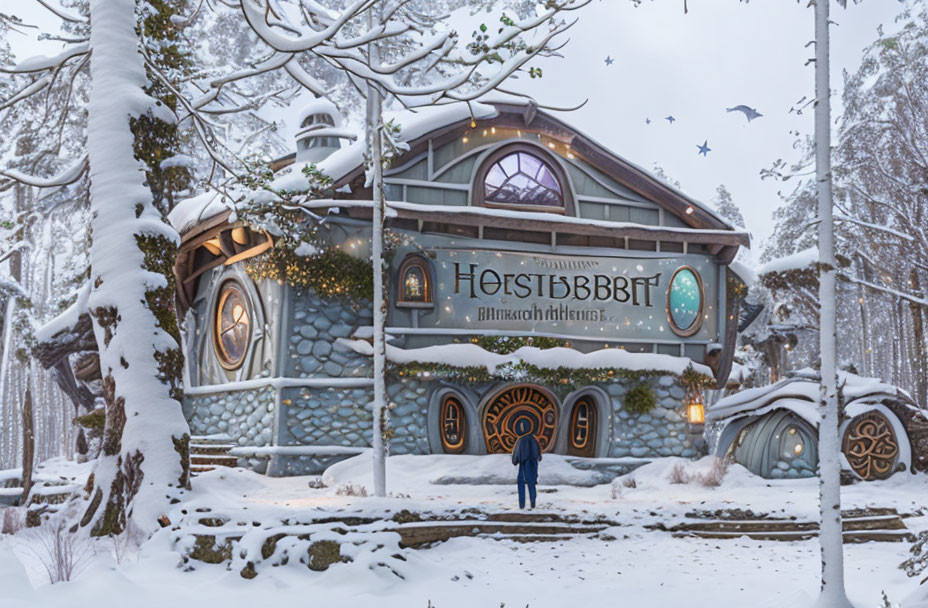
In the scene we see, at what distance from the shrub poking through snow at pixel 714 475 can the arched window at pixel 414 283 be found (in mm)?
6091

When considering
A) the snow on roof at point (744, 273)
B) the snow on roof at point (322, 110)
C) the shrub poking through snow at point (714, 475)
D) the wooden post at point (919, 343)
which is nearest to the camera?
the shrub poking through snow at point (714, 475)

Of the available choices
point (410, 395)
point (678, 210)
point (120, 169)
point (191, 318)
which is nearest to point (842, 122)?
point (678, 210)

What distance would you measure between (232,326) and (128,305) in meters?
7.74

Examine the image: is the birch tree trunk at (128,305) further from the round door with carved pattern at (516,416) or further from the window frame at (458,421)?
the round door with carved pattern at (516,416)

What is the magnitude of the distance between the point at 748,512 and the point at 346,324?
310 inches

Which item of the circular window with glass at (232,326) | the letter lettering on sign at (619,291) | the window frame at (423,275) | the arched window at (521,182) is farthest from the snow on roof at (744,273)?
the circular window with glass at (232,326)

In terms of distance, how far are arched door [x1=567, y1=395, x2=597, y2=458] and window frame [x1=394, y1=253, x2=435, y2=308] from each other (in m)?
3.75

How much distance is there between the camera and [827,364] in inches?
274

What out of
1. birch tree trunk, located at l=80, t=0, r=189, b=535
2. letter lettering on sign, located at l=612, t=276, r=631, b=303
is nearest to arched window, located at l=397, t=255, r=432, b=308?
letter lettering on sign, located at l=612, t=276, r=631, b=303

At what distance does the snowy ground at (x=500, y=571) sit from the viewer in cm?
701

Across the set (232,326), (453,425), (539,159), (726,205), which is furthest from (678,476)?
(726,205)

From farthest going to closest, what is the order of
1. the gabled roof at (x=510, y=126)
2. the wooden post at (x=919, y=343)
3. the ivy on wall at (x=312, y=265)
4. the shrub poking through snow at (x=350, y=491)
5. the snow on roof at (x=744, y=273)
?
the wooden post at (x=919, y=343)
the snow on roof at (x=744, y=273)
the gabled roof at (x=510, y=126)
the ivy on wall at (x=312, y=265)
the shrub poking through snow at (x=350, y=491)

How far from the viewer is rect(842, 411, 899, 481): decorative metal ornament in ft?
49.3

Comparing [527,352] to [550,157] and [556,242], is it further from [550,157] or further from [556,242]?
[550,157]
